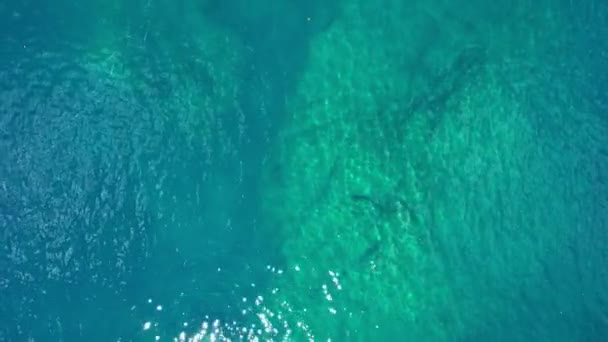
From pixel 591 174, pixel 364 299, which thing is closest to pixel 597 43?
pixel 591 174

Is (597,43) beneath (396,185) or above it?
above

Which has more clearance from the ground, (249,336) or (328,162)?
(328,162)

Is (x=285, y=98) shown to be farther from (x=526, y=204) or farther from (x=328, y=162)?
(x=526, y=204)

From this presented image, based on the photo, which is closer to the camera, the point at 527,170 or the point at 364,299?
the point at 364,299

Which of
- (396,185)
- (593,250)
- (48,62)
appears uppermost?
(48,62)

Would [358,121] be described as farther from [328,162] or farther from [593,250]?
[593,250]

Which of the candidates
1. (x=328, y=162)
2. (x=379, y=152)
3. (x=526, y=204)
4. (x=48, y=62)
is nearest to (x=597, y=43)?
(x=526, y=204)
